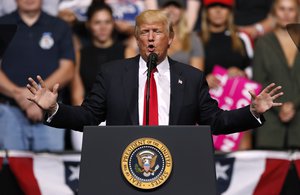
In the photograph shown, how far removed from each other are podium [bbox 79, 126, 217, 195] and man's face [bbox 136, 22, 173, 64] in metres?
0.81

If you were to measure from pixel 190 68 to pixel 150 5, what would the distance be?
137 inches

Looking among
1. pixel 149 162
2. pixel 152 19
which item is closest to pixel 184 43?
pixel 152 19

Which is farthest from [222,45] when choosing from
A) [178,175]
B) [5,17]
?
[178,175]

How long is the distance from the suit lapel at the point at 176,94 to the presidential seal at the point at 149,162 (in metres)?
0.71

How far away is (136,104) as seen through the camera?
4.83 metres

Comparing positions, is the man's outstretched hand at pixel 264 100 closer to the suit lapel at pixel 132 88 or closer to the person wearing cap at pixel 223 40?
the suit lapel at pixel 132 88

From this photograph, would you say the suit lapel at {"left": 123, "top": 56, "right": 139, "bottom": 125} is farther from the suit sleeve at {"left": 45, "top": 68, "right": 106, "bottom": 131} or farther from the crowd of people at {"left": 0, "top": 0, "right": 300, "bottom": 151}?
the crowd of people at {"left": 0, "top": 0, "right": 300, "bottom": 151}

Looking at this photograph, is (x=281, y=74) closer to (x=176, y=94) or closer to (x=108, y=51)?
(x=108, y=51)

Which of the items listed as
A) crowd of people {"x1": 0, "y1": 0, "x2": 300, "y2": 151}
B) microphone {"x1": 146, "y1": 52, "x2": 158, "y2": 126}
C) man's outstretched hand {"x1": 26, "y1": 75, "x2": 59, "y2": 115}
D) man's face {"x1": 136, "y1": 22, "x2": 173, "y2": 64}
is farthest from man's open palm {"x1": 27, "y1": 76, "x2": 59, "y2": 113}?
crowd of people {"x1": 0, "y1": 0, "x2": 300, "y2": 151}

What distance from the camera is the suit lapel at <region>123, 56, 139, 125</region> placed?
4812mm

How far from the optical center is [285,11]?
8.30m

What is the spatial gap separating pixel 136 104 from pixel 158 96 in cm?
14

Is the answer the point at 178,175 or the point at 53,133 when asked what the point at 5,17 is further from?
the point at 178,175

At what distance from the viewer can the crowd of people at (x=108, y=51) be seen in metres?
7.62
